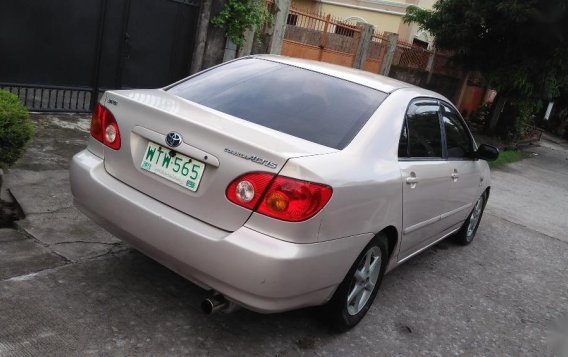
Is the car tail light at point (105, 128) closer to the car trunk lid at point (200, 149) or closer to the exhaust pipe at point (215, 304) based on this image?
the car trunk lid at point (200, 149)

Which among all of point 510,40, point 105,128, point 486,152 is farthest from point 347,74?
point 510,40

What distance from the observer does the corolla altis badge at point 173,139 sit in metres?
2.81

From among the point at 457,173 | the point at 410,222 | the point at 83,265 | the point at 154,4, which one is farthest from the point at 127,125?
the point at 154,4

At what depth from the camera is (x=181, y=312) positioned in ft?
10.5

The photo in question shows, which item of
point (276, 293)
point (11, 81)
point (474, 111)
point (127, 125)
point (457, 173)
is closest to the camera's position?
point (276, 293)

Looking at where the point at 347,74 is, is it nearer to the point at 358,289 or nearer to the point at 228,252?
the point at 358,289

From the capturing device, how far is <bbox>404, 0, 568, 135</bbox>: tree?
13172 millimetres

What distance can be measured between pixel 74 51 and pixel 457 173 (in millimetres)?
5247

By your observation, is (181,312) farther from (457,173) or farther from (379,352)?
(457,173)

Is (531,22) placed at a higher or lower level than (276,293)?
higher

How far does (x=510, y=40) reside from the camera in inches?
566

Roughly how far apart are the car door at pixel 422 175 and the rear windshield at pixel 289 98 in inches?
15.4

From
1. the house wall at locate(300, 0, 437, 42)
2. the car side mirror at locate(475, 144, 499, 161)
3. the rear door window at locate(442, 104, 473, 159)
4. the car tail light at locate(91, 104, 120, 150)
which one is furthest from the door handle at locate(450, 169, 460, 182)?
the house wall at locate(300, 0, 437, 42)

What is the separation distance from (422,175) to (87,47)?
5359mm
